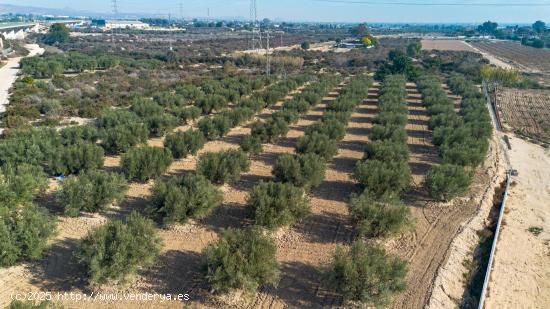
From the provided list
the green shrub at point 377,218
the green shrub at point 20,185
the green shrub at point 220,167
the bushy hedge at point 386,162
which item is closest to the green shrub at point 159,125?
the green shrub at point 220,167

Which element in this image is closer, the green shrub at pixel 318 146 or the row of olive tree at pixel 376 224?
the row of olive tree at pixel 376 224

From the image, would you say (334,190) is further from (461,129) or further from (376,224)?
(461,129)

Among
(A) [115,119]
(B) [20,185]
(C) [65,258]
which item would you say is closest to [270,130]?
(A) [115,119]

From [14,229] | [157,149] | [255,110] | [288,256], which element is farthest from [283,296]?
[255,110]

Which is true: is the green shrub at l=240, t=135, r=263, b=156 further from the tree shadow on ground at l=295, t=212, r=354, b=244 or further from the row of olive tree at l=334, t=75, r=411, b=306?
the tree shadow on ground at l=295, t=212, r=354, b=244

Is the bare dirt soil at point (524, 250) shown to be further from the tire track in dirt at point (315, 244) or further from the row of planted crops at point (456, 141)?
the tire track in dirt at point (315, 244)

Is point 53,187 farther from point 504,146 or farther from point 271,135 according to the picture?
point 504,146

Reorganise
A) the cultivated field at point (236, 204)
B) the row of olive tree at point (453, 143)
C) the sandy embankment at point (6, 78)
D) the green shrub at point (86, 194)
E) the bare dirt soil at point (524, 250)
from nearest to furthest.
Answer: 1. the cultivated field at point (236, 204)
2. the bare dirt soil at point (524, 250)
3. the green shrub at point (86, 194)
4. the row of olive tree at point (453, 143)
5. the sandy embankment at point (6, 78)

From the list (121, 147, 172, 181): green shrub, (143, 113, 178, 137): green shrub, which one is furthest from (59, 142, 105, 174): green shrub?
(143, 113, 178, 137): green shrub
